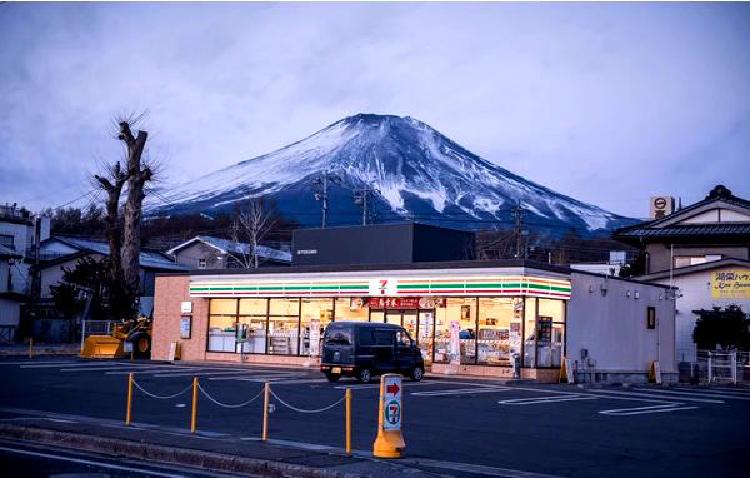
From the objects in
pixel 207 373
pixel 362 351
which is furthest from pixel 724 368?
pixel 207 373

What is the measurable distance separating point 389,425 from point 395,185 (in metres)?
116

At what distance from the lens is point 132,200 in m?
42.6

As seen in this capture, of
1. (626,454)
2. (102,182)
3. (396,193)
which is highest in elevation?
(396,193)

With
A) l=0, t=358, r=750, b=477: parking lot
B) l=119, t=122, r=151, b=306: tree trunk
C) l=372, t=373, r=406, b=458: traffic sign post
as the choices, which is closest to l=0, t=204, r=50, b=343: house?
l=119, t=122, r=151, b=306: tree trunk

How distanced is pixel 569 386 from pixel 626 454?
15314mm

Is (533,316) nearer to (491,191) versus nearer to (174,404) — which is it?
(174,404)

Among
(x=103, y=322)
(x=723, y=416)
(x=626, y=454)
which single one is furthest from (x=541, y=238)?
(x=626, y=454)

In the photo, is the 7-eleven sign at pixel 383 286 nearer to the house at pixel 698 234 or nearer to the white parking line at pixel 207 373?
the white parking line at pixel 207 373

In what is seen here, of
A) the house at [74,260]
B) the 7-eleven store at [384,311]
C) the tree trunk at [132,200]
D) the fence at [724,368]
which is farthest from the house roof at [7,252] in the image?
the fence at [724,368]

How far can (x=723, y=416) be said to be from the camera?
19891 mm

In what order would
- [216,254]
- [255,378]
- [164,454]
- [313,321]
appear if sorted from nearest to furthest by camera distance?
[164,454]
[255,378]
[313,321]
[216,254]

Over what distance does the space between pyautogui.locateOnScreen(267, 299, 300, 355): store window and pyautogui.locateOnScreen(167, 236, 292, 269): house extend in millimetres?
30960

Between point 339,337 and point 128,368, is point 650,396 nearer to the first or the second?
point 339,337

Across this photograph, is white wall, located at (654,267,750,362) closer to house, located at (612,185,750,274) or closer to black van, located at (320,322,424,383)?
house, located at (612,185,750,274)
